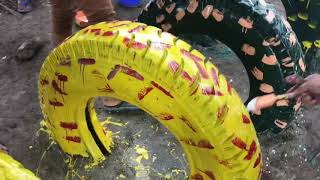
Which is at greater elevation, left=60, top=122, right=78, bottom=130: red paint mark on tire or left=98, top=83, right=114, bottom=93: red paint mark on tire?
left=98, top=83, right=114, bottom=93: red paint mark on tire

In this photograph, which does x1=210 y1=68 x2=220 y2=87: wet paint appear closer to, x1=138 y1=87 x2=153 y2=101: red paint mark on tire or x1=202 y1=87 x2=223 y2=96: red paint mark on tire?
x1=202 y1=87 x2=223 y2=96: red paint mark on tire

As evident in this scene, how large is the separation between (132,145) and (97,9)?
0.65 m

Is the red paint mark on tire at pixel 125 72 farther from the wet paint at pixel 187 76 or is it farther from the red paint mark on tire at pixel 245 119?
the red paint mark on tire at pixel 245 119

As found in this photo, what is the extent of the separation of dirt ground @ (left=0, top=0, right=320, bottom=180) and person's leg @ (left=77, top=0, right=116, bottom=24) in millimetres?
474

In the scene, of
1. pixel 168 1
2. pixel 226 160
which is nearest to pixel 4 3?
pixel 168 1

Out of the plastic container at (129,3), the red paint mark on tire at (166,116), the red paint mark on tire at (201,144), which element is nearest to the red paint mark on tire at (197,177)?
the red paint mark on tire at (201,144)

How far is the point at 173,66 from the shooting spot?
162cm

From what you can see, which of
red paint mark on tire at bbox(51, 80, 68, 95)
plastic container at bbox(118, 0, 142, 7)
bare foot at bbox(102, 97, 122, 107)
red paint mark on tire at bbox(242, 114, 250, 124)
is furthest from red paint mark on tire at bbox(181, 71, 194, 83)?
plastic container at bbox(118, 0, 142, 7)

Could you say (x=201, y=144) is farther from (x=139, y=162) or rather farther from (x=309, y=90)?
(x=139, y=162)

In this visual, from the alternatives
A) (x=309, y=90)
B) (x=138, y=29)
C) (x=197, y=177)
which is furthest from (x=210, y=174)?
(x=138, y=29)

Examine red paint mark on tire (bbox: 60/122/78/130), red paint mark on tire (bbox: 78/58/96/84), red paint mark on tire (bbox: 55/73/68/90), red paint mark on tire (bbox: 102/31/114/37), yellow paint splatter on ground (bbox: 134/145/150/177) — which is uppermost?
red paint mark on tire (bbox: 102/31/114/37)

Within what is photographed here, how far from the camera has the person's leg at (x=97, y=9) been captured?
7.44 ft

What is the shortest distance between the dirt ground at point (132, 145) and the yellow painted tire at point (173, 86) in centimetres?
44

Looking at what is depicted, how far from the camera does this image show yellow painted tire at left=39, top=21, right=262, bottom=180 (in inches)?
63.7
